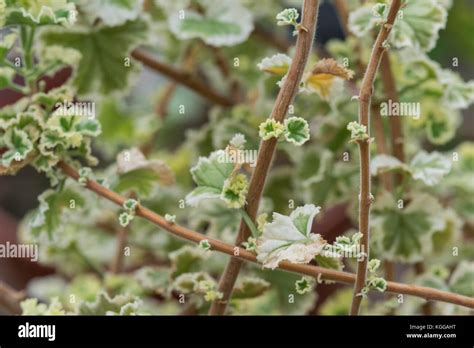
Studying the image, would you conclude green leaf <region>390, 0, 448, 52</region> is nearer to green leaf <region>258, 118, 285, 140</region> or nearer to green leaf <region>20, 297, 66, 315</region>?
green leaf <region>258, 118, 285, 140</region>

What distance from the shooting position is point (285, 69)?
0.54 metres

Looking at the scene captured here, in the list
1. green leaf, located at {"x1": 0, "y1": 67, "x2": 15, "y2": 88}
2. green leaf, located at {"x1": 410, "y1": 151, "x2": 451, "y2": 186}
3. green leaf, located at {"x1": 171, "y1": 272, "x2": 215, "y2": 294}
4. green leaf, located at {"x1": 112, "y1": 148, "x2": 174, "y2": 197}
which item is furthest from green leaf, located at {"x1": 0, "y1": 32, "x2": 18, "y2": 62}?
green leaf, located at {"x1": 410, "y1": 151, "x2": 451, "y2": 186}

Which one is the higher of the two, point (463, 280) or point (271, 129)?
point (271, 129)

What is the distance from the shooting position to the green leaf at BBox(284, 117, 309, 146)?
1.60 ft

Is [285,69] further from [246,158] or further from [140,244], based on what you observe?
[140,244]

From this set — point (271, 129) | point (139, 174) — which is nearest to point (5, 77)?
point (139, 174)

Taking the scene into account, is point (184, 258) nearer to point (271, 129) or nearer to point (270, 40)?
point (271, 129)

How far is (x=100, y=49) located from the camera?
27.4 inches

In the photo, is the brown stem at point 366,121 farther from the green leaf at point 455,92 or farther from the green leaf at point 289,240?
the green leaf at point 455,92

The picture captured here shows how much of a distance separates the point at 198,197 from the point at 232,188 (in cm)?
3

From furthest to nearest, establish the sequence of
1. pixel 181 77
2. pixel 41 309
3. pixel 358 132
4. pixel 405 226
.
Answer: pixel 181 77 → pixel 405 226 → pixel 41 309 → pixel 358 132

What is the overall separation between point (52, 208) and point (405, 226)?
312 mm

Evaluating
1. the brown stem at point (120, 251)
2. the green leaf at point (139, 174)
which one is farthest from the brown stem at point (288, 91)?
the brown stem at point (120, 251)
